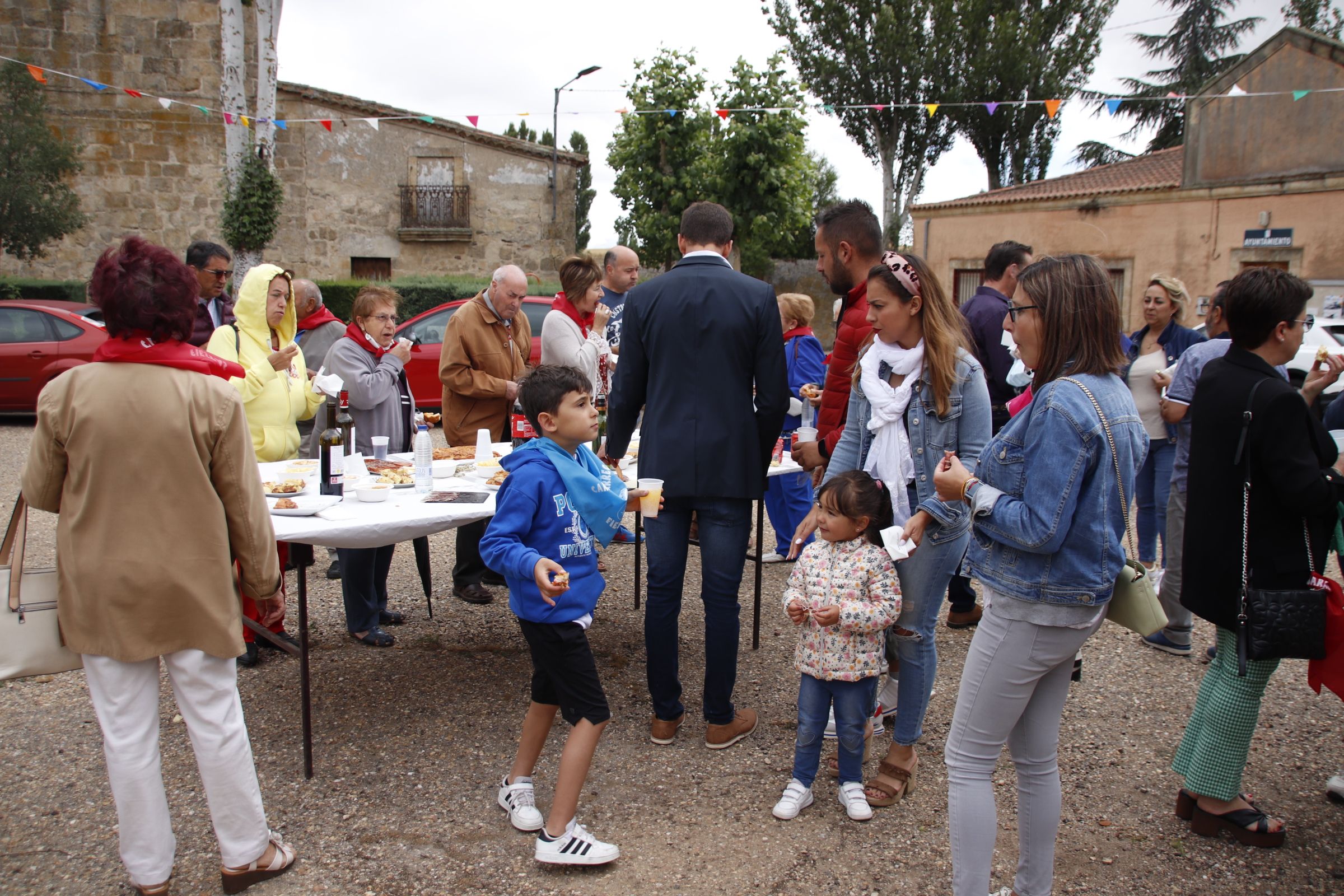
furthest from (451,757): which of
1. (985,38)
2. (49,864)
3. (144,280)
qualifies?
(985,38)

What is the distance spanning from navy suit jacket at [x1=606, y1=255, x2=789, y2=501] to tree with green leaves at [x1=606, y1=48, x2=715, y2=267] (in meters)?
15.8

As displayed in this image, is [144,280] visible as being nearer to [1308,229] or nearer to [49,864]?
[49,864]

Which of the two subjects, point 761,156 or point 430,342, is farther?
point 761,156

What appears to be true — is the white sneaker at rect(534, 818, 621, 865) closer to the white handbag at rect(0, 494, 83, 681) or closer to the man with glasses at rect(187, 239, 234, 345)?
the white handbag at rect(0, 494, 83, 681)

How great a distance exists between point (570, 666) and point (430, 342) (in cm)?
911

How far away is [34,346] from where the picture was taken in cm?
1066

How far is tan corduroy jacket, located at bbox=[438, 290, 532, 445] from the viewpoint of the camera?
500 cm

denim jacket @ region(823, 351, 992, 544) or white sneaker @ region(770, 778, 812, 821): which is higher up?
denim jacket @ region(823, 351, 992, 544)

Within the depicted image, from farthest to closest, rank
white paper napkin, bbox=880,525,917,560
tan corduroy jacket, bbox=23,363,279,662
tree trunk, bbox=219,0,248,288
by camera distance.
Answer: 1. tree trunk, bbox=219,0,248,288
2. white paper napkin, bbox=880,525,917,560
3. tan corduroy jacket, bbox=23,363,279,662

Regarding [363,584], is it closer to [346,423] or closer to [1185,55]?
[346,423]

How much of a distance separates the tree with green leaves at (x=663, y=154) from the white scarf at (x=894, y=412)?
53.2ft

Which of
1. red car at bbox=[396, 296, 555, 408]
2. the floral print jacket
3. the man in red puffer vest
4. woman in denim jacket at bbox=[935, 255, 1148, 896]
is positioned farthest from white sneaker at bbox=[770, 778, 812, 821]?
red car at bbox=[396, 296, 555, 408]

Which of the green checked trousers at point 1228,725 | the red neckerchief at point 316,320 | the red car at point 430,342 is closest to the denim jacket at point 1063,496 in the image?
the green checked trousers at point 1228,725

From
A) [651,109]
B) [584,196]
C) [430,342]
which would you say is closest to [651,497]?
[430,342]
